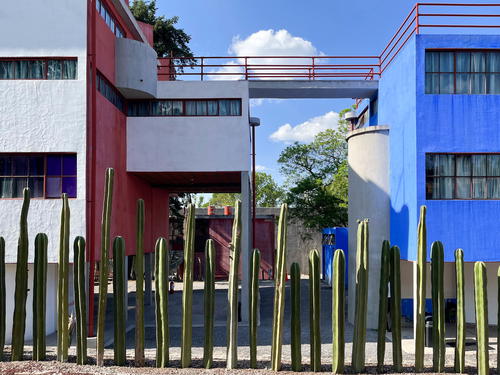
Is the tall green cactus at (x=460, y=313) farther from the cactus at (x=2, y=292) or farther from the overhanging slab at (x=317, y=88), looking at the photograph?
the cactus at (x=2, y=292)

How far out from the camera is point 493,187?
14.8 metres

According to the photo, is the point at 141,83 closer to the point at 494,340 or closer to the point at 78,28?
the point at 78,28

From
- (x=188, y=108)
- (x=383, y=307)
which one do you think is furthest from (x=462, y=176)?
(x=188, y=108)

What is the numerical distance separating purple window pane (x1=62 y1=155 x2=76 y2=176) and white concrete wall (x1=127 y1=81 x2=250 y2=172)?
376cm

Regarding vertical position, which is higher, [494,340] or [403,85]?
[403,85]

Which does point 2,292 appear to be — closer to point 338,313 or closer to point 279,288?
point 279,288

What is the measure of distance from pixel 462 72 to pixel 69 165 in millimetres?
12409

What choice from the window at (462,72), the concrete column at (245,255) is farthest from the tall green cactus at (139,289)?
the window at (462,72)

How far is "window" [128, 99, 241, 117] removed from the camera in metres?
18.5

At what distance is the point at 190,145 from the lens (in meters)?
18.2

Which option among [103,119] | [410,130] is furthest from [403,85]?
[103,119]

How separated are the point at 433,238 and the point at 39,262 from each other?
11024 mm

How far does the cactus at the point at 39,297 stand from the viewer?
1155cm

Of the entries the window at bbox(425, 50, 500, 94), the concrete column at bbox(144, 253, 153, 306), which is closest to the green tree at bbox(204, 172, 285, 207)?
the concrete column at bbox(144, 253, 153, 306)
